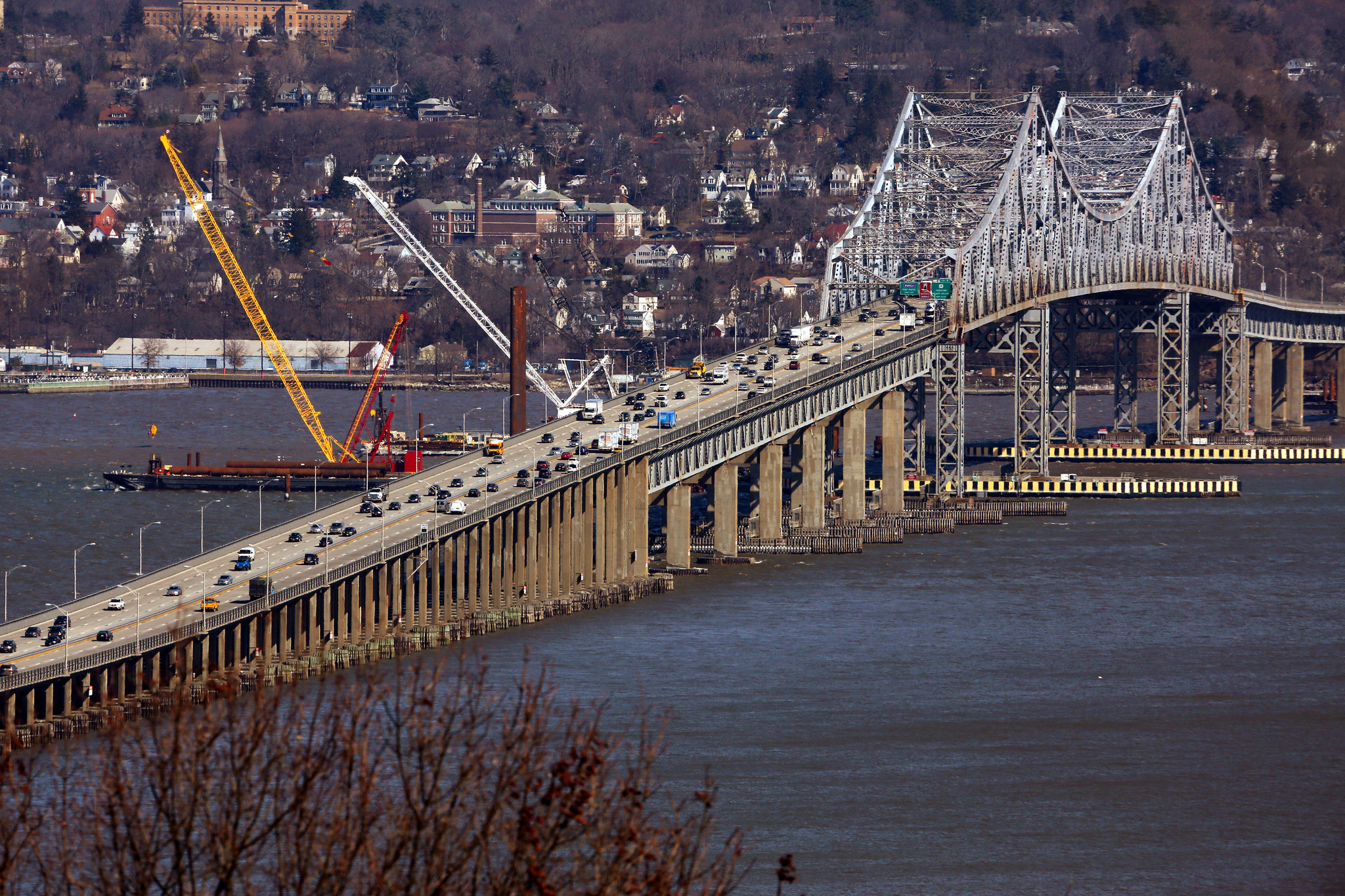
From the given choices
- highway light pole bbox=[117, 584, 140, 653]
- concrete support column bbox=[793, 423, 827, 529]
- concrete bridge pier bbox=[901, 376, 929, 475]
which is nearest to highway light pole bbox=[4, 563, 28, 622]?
highway light pole bbox=[117, 584, 140, 653]

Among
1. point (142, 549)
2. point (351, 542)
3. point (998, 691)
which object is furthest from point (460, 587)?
point (142, 549)

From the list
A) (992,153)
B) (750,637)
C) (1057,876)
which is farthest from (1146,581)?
(992,153)

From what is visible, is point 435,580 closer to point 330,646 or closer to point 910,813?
point 330,646

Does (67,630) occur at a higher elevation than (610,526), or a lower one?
lower

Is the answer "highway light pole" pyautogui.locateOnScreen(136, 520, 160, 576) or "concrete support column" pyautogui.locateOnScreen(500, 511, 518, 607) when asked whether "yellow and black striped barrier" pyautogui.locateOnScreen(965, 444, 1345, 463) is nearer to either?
"highway light pole" pyautogui.locateOnScreen(136, 520, 160, 576)

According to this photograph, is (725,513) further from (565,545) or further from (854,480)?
(854,480)

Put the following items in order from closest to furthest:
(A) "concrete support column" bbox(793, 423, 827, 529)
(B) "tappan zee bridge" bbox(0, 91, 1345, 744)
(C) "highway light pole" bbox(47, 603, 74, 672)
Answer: (C) "highway light pole" bbox(47, 603, 74, 672)
(B) "tappan zee bridge" bbox(0, 91, 1345, 744)
(A) "concrete support column" bbox(793, 423, 827, 529)

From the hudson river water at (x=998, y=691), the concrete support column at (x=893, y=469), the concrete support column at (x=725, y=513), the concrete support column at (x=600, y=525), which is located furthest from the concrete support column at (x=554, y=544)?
the concrete support column at (x=893, y=469)
